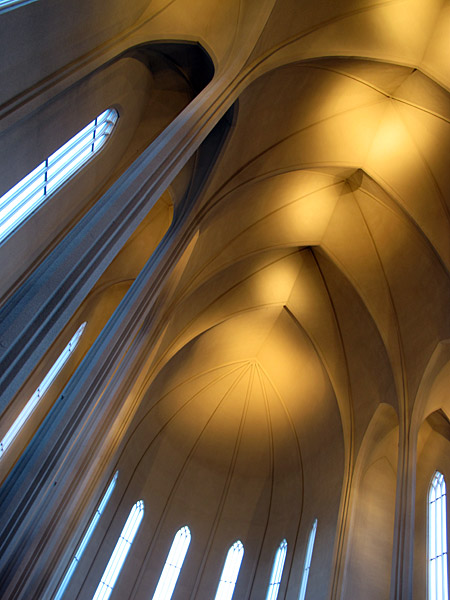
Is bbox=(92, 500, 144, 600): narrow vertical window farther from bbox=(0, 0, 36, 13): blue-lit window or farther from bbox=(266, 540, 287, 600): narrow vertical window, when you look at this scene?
bbox=(0, 0, 36, 13): blue-lit window

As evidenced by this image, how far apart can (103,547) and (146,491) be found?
7.83 feet

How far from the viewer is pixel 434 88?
11172mm

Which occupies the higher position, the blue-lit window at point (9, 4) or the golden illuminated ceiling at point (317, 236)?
the golden illuminated ceiling at point (317, 236)

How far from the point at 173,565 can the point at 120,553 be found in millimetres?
1867

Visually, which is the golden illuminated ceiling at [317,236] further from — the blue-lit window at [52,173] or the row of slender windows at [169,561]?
the row of slender windows at [169,561]

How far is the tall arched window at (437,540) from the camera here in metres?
11.2

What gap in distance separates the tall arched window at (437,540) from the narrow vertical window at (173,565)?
890 cm

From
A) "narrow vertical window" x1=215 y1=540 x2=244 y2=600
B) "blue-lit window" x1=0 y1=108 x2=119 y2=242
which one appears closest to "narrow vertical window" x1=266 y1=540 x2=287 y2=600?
"narrow vertical window" x1=215 y1=540 x2=244 y2=600

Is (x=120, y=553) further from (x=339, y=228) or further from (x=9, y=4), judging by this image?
(x=9, y=4)

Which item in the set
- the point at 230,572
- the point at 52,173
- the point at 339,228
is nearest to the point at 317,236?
the point at 339,228

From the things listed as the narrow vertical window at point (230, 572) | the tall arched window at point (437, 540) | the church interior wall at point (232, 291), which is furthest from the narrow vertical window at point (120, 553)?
the tall arched window at point (437, 540)

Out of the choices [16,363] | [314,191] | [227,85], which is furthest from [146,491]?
[16,363]

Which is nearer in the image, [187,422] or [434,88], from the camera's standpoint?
[434,88]

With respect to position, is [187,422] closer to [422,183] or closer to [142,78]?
[422,183]
